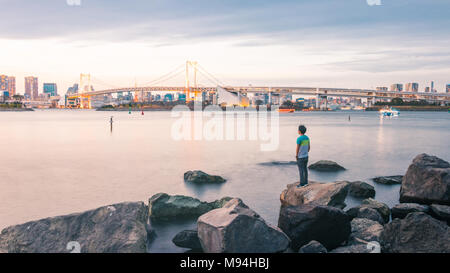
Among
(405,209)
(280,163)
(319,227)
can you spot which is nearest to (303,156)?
(405,209)

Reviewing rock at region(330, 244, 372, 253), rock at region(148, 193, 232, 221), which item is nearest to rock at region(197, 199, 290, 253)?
rock at region(330, 244, 372, 253)

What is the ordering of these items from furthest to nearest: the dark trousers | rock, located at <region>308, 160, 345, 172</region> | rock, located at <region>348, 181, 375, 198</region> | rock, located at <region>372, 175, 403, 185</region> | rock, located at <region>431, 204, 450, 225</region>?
rock, located at <region>308, 160, 345, 172</region> < rock, located at <region>372, 175, 403, 185</region> < rock, located at <region>348, 181, 375, 198</region> < the dark trousers < rock, located at <region>431, 204, 450, 225</region>

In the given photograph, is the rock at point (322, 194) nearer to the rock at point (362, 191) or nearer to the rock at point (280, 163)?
the rock at point (362, 191)

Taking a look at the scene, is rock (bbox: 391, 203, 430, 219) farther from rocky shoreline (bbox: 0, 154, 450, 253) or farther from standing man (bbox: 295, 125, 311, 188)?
standing man (bbox: 295, 125, 311, 188)

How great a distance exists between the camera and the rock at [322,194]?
661 cm

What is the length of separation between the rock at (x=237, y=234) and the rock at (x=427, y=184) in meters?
3.55

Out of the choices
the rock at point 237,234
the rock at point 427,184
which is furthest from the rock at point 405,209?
the rock at point 237,234

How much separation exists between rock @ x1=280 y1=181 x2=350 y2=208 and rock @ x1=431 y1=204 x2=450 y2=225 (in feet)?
4.55

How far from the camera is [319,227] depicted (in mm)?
5266

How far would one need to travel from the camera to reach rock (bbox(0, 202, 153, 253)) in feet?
15.9

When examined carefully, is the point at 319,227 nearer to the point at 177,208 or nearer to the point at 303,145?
the point at 303,145

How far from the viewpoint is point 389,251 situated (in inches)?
192
